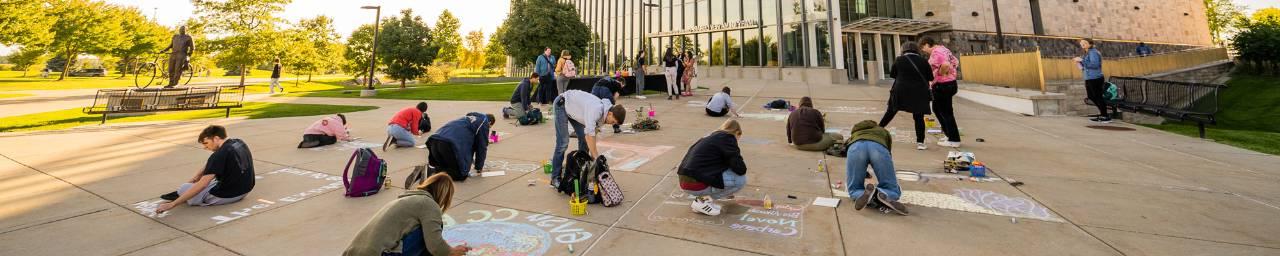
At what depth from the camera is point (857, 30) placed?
27.0m

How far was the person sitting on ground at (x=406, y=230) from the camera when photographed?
2.78 metres

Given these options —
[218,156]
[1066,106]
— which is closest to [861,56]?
[1066,106]

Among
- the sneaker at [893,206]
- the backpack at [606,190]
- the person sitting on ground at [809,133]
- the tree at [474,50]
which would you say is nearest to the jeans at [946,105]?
the person sitting on ground at [809,133]

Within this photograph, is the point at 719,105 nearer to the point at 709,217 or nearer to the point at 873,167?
the point at 873,167

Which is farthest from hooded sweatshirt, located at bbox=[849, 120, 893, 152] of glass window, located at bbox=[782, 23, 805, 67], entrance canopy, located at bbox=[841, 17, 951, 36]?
glass window, located at bbox=[782, 23, 805, 67]

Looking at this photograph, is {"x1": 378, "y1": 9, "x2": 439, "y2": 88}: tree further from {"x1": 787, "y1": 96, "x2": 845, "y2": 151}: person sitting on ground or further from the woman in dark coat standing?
the woman in dark coat standing

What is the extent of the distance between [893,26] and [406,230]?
29.3 m

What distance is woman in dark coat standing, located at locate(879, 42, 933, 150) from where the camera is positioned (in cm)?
747

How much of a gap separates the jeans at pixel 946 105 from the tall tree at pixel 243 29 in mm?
37735

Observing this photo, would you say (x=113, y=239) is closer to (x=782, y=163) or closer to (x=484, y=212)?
(x=484, y=212)

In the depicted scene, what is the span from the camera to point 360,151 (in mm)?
5590

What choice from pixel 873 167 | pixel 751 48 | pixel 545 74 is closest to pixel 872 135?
pixel 873 167

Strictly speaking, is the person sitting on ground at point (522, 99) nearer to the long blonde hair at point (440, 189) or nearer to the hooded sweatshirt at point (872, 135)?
the hooded sweatshirt at point (872, 135)

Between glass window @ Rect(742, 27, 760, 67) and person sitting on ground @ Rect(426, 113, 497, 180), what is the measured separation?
25.4 meters
